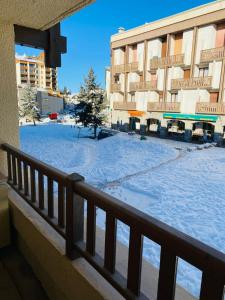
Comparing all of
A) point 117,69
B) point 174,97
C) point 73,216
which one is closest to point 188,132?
point 174,97

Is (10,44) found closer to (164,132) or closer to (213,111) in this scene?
(213,111)

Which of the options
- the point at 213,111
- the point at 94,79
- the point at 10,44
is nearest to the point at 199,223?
the point at 10,44

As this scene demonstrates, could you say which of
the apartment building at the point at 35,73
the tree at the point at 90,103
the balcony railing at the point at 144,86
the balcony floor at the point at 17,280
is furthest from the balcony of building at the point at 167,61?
the apartment building at the point at 35,73

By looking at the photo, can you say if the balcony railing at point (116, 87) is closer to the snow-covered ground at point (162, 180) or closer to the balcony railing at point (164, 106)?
the balcony railing at point (164, 106)

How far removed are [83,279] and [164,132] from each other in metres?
19.7

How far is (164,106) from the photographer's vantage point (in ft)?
65.4

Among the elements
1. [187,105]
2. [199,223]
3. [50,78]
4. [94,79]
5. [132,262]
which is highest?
[50,78]

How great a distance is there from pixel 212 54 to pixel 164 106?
5331 millimetres

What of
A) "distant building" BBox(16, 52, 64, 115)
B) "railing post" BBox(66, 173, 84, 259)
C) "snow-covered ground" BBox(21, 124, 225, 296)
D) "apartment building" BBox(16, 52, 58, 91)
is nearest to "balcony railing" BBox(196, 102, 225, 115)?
"snow-covered ground" BBox(21, 124, 225, 296)

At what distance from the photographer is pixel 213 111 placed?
1697 centimetres

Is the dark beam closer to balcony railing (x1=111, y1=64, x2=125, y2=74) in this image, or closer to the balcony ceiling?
the balcony ceiling

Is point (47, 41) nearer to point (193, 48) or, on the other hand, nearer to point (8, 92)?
point (8, 92)

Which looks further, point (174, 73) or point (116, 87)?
point (116, 87)

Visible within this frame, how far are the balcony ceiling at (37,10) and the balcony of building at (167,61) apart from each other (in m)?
17.7
